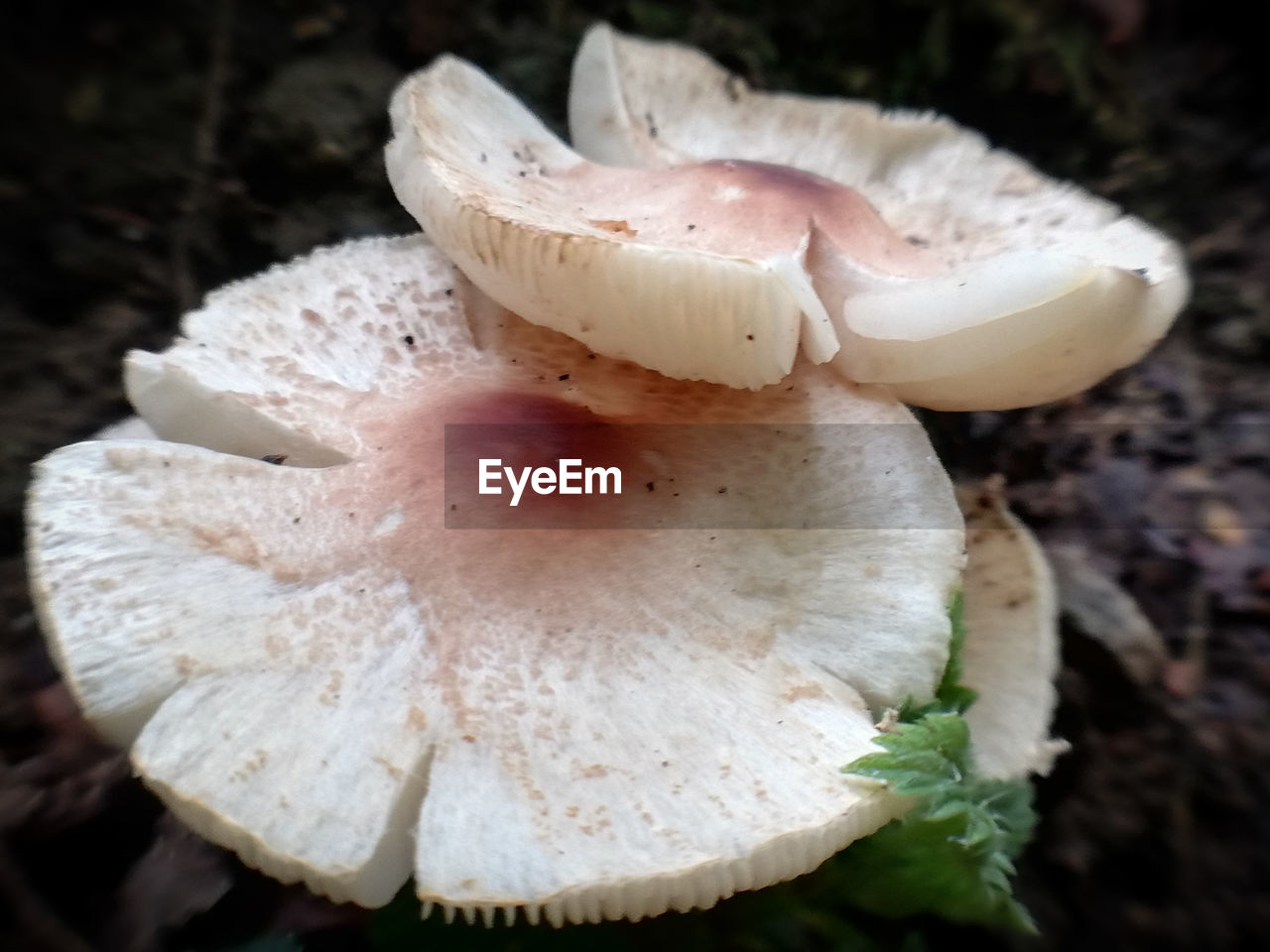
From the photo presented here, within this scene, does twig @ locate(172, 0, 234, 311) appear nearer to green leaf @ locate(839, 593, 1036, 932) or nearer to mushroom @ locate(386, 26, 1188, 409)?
mushroom @ locate(386, 26, 1188, 409)

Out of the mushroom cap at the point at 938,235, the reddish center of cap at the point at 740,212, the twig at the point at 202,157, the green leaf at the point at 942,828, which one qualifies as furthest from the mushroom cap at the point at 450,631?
the twig at the point at 202,157

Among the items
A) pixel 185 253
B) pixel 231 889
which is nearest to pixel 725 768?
pixel 231 889

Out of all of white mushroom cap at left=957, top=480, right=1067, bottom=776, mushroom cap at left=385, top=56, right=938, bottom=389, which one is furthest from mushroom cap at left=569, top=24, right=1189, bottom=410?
white mushroom cap at left=957, top=480, right=1067, bottom=776

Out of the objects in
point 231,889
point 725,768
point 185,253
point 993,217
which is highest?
point 993,217

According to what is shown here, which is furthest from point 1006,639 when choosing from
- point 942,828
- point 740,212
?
point 740,212

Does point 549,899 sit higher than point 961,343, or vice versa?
point 961,343

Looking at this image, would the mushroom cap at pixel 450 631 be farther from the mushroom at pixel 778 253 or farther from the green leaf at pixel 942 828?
the mushroom at pixel 778 253

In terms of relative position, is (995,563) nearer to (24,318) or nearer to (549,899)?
(549,899)

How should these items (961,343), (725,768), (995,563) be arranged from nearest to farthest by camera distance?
(725,768) < (961,343) < (995,563)
